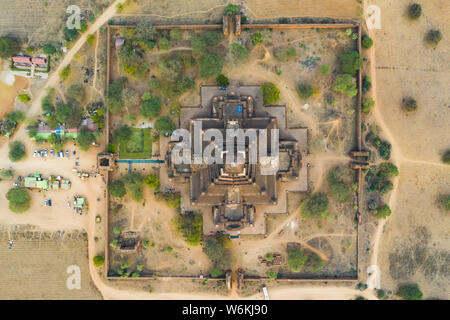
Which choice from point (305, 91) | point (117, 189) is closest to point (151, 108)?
point (117, 189)

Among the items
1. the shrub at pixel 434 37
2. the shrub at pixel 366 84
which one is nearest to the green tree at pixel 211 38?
the shrub at pixel 366 84

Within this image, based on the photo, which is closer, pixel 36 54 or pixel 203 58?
pixel 203 58

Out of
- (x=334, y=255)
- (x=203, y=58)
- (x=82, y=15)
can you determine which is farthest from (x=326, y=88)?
(x=82, y=15)

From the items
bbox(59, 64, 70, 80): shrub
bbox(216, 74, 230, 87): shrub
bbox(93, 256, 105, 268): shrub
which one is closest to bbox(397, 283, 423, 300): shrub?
bbox(216, 74, 230, 87): shrub

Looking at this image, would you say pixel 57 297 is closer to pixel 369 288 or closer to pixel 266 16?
pixel 369 288

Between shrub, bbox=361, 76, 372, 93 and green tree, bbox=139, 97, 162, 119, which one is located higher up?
shrub, bbox=361, 76, 372, 93

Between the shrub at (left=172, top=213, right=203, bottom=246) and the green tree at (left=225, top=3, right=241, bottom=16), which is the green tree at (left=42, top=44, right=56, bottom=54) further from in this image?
the shrub at (left=172, top=213, right=203, bottom=246)

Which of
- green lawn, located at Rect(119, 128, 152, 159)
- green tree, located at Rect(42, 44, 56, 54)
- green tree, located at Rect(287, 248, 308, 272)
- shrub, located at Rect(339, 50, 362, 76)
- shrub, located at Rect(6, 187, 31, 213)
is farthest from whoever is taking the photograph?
green lawn, located at Rect(119, 128, 152, 159)
